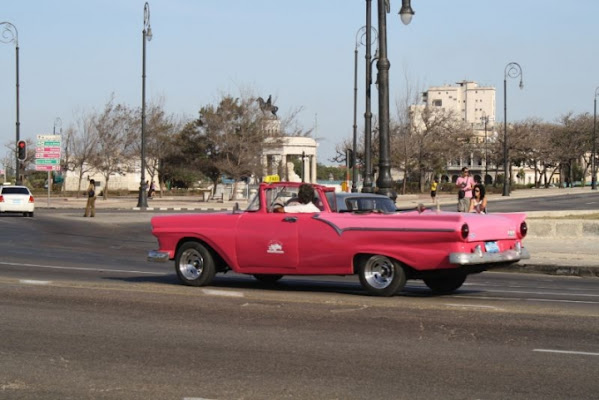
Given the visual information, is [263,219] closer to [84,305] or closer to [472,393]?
[84,305]

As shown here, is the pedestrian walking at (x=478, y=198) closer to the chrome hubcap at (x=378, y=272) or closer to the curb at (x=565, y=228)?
the curb at (x=565, y=228)

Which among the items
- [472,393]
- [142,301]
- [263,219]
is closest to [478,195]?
[263,219]

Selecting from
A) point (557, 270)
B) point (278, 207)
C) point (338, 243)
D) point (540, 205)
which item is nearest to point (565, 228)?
point (557, 270)

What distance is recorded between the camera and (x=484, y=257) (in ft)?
36.7

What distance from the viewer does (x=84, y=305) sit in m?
10.8

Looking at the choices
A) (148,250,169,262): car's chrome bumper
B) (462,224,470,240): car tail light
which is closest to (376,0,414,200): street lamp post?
(148,250,169,262): car's chrome bumper

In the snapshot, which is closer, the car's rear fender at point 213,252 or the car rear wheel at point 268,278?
the car's rear fender at point 213,252

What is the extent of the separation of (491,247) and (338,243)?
79.0 inches

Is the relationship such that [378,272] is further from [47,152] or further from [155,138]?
[155,138]

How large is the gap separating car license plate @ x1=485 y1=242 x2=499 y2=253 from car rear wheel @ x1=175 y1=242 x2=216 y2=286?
3977mm

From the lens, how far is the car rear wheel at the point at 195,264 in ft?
41.9

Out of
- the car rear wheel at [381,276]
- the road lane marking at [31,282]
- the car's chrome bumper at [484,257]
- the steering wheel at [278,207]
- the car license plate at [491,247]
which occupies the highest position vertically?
the steering wheel at [278,207]

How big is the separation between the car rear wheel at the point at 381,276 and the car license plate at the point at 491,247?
1.12 metres

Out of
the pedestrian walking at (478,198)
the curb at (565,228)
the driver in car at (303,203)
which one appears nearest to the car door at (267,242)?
the driver in car at (303,203)
